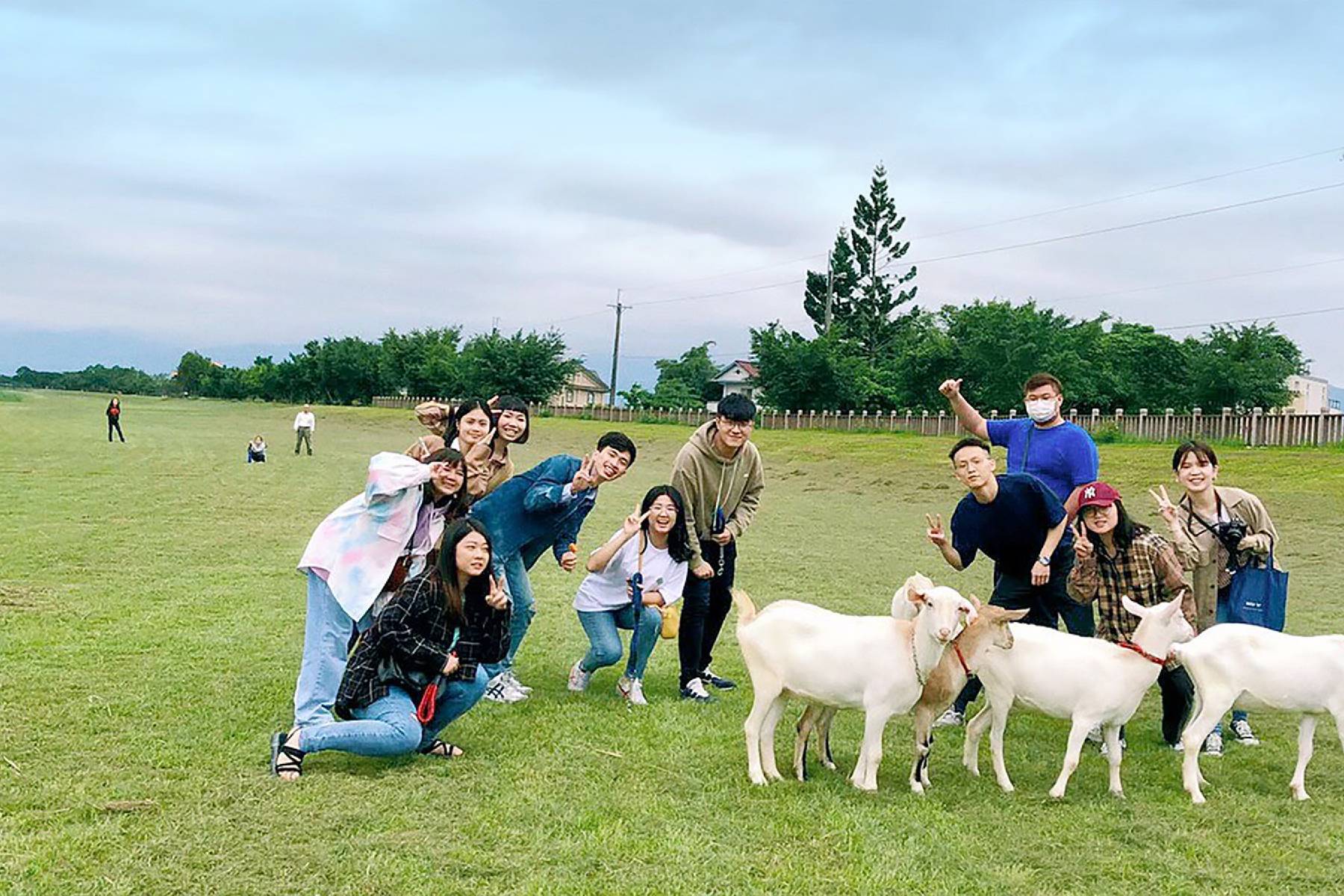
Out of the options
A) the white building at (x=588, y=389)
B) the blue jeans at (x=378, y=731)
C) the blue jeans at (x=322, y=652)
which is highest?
the white building at (x=588, y=389)

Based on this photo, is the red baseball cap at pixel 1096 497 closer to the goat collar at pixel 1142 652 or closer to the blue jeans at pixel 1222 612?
the goat collar at pixel 1142 652

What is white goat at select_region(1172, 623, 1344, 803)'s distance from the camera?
6.23 m

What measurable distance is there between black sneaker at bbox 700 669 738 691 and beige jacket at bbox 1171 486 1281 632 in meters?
3.14

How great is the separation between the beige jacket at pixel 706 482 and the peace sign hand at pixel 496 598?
182 centimetres

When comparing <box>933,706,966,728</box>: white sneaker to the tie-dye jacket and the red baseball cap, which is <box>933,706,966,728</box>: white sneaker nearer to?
the red baseball cap

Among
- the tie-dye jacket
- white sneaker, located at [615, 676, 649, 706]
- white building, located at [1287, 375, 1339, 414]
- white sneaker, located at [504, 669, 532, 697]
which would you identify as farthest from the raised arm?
white building, located at [1287, 375, 1339, 414]

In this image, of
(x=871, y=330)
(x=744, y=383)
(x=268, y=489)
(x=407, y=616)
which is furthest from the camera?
(x=744, y=383)

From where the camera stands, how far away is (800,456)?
40.8 meters

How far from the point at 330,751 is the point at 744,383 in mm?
99613

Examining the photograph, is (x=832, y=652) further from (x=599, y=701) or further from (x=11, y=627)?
(x=11, y=627)

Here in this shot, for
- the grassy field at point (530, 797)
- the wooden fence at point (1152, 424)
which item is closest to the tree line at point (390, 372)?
the wooden fence at point (1152, 424)

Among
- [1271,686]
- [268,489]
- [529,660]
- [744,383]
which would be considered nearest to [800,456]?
[268,489]

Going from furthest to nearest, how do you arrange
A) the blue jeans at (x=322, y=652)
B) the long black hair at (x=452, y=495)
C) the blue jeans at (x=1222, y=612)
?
the blue jeans at (x=1222, y=612) → the long black hair at (x=452, y=495) → the blue jeans at (x=322, y=652)

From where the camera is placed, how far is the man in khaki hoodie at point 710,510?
25.9ft
